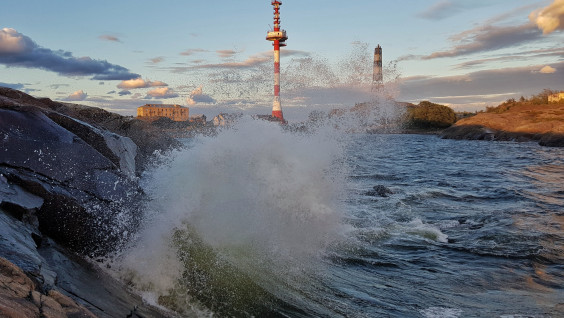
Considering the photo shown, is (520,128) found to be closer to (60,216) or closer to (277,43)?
(277,43)

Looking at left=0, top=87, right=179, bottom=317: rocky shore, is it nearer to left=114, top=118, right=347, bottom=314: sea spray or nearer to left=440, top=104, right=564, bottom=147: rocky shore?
left=114, top=118, right=347, bottom=314: sea spray

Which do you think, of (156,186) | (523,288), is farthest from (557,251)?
(156,186)

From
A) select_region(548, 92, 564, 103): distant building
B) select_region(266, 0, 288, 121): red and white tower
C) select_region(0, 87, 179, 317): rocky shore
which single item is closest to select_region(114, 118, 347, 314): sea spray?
select_region(0, 87, 179, 317): rocky shore

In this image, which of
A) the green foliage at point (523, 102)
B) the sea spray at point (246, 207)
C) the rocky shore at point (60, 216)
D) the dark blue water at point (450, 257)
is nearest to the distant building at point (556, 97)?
the green foliage at point (523, 102)

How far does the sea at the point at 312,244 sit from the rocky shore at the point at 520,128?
1677 inches

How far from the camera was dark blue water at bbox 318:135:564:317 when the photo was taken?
5.73m

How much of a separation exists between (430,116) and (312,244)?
10387cm

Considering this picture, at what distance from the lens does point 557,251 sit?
320 inches

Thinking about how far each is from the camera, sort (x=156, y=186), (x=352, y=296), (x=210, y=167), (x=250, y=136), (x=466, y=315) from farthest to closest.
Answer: (x=250, y=136) → (x=210, y=167) → (x=156, y=186) → (x=352, y=296) → (x=466, y=315)

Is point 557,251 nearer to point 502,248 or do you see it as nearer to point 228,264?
point 502,248

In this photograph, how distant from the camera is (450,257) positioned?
26.4ft

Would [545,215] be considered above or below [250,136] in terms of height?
below

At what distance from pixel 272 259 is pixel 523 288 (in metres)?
3.95

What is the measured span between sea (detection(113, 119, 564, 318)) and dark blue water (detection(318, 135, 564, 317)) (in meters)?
0.03
